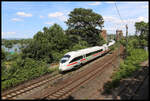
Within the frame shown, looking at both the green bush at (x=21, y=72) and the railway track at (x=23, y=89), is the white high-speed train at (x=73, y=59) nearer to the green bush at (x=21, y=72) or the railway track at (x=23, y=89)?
the railway track at (x=23, y=89)

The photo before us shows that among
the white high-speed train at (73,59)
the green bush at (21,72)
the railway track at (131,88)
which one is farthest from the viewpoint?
the white high-speed train at (73,59)

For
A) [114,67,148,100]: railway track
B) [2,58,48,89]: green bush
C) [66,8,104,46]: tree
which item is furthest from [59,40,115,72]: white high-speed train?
[66,8,104,46]: tree

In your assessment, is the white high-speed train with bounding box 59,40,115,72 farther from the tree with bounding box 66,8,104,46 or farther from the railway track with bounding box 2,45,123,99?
the tree with bounding box 66,8,104,46

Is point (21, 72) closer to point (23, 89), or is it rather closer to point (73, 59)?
point (23, 89)

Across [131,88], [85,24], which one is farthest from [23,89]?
[85,24]

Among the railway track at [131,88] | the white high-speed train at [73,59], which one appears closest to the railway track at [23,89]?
the white high-speed train at [73,59]

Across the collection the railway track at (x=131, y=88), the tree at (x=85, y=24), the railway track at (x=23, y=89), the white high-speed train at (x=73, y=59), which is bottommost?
the railway track at (x=23, y=89)

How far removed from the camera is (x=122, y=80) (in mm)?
15398

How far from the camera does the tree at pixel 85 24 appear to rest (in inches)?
1647

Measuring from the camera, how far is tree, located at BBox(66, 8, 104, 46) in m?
41.8

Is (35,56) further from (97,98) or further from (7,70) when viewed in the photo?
(97,98)

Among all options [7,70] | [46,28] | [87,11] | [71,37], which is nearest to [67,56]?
[7,70]

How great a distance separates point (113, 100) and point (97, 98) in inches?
51.3

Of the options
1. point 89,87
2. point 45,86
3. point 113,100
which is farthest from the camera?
point 45,86
